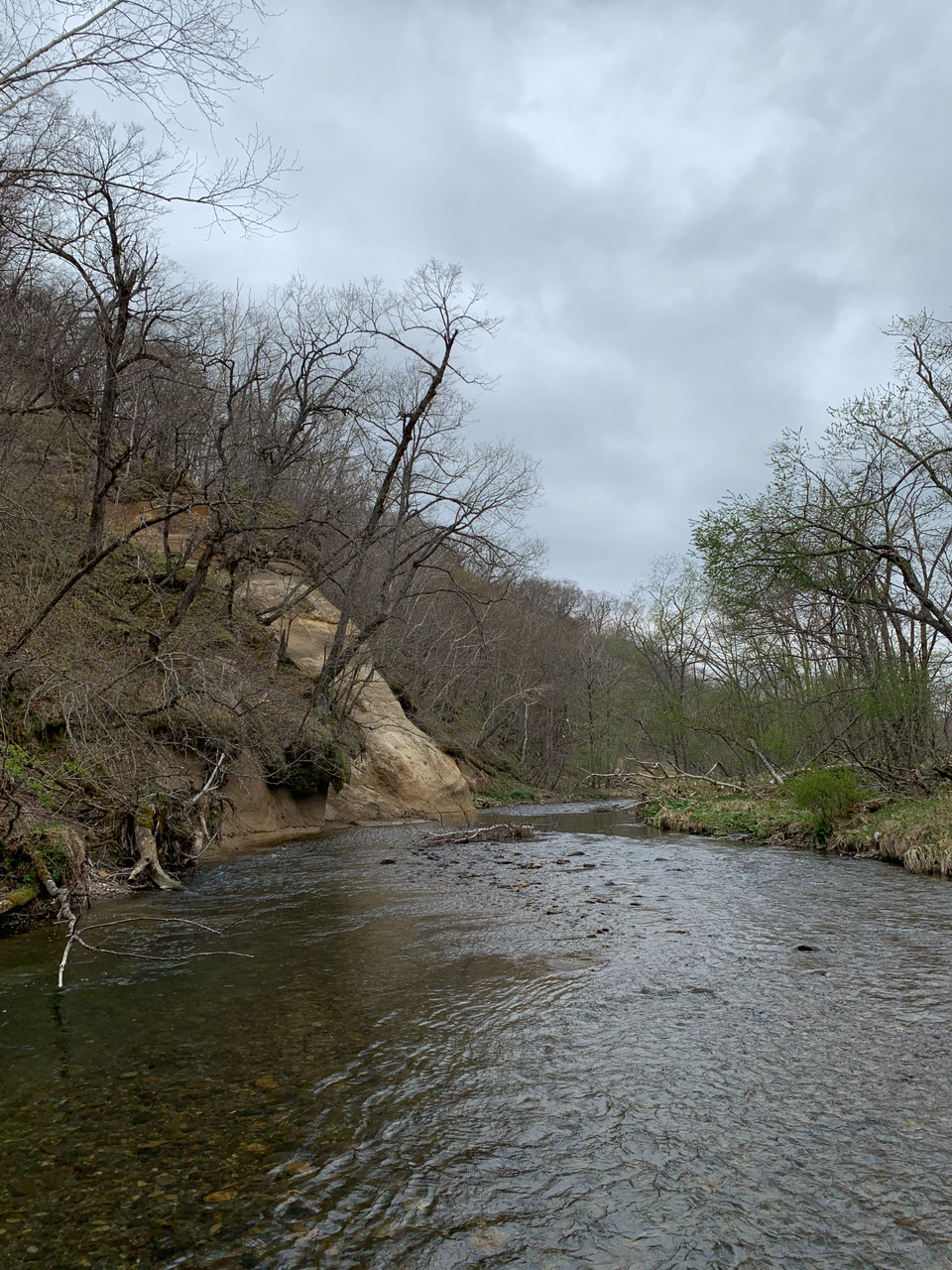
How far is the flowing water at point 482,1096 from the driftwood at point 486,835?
8115 mm

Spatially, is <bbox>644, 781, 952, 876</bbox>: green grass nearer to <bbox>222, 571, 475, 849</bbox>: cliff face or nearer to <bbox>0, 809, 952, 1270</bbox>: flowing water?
<bbox>0, 809, 952, 1270</bbox>: flowing water

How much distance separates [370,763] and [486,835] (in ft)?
20.0

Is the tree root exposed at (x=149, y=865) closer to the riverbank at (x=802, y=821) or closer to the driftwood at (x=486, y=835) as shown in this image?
the driftwood at (x=486, y=835)

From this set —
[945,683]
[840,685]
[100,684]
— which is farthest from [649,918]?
[840,685]

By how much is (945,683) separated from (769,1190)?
14660 millimetres

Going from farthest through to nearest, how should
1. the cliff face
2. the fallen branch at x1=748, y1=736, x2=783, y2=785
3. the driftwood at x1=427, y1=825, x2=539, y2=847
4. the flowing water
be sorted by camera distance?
the fallen branch at x1=748, y1=736, x2=783, y2=785, the cliff face, the driftwood at x1=427, y1=825, x2=539, y2=847, the flowing water

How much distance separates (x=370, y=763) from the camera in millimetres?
21672

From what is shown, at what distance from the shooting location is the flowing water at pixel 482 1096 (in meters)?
2.64

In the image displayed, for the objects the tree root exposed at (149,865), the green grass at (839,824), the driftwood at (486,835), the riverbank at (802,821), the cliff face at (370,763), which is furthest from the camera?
the cliff face at (370,763)

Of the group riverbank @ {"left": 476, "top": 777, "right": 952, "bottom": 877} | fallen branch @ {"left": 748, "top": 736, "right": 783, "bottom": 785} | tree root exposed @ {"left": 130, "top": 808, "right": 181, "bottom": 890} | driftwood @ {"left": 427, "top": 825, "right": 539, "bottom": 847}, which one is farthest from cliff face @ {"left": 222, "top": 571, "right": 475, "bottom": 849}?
fallen branch @ {"left": 748, "top": 736, "right": 783, "bottom": 785}

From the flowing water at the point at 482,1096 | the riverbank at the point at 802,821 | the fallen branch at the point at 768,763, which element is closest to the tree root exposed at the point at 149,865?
the flowing water at the point at 482,1096

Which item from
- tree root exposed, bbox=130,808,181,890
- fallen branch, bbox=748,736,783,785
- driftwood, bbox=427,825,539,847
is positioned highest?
fallen branch, bbox=748,736,783,785

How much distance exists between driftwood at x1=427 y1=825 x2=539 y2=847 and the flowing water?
8115 mm

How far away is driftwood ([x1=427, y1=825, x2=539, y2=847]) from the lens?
1558cm
